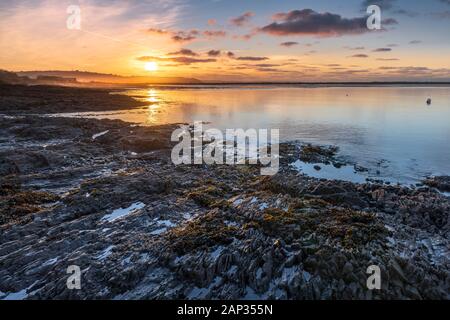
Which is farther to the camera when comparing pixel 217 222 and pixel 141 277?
pixel 217 222

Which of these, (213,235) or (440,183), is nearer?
(213,235)

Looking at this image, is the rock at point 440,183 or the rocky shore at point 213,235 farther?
the rock at point 440,183

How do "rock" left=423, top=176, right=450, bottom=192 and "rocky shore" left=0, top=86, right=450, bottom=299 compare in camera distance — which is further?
"rock" left=423, top=176, right=450, bottom=192

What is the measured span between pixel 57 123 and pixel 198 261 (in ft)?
106

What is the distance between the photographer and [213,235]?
440 inches

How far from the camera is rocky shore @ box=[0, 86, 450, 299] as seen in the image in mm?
8883

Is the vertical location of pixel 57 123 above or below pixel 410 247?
above

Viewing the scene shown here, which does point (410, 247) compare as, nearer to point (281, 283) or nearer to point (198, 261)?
point (281, 283)

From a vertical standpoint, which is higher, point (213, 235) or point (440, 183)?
point (440, 183)

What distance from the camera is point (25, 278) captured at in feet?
30.2

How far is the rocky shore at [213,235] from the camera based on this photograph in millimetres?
8883
